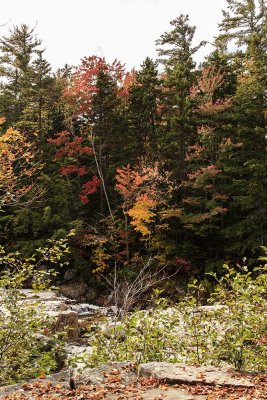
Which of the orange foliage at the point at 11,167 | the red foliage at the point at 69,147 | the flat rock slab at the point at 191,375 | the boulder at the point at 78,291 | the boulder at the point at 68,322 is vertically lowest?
the boulder at the point at 78,291

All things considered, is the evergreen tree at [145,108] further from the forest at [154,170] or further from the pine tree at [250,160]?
the pine tree at [250,160]

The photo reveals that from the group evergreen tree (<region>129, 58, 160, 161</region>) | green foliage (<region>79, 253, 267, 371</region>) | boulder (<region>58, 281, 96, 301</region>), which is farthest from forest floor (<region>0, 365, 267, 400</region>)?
evergreen tree (<region>129, 58, 160, 161</region>)

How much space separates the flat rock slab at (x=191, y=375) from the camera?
4639 mm

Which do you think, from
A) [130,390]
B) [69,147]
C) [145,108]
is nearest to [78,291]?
[69,147]

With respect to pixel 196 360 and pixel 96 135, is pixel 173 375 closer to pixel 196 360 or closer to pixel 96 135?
pixel 196 360

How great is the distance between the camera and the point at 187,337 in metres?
6.36

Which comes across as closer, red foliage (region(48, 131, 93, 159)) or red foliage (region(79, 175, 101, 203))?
red foliage (region(79, 175, 101, 203))

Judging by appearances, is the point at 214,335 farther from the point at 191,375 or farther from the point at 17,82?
the point at 17,82

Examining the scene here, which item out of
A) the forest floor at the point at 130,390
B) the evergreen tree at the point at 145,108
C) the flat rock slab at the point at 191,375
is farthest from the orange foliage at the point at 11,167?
the evergreen tree at the point at 145,108

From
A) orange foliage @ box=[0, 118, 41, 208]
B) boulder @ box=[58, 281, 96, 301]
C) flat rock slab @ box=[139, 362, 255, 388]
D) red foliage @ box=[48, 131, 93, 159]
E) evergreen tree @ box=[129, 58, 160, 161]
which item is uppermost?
evergreen tree @ box=[129, 58, 160, 161]

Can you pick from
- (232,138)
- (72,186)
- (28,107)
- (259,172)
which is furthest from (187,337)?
(28,107)

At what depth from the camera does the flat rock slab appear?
4.64 meters

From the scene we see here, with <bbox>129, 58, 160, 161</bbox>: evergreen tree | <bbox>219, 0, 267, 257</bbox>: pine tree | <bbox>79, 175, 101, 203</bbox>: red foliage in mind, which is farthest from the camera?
<bbox>129, 58, 160, 161</bbox>: evergreen tree

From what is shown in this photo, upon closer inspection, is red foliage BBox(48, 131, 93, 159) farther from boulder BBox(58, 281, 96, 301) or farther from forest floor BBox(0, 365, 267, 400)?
forest floor BBox(0, 365, 267, 400)
